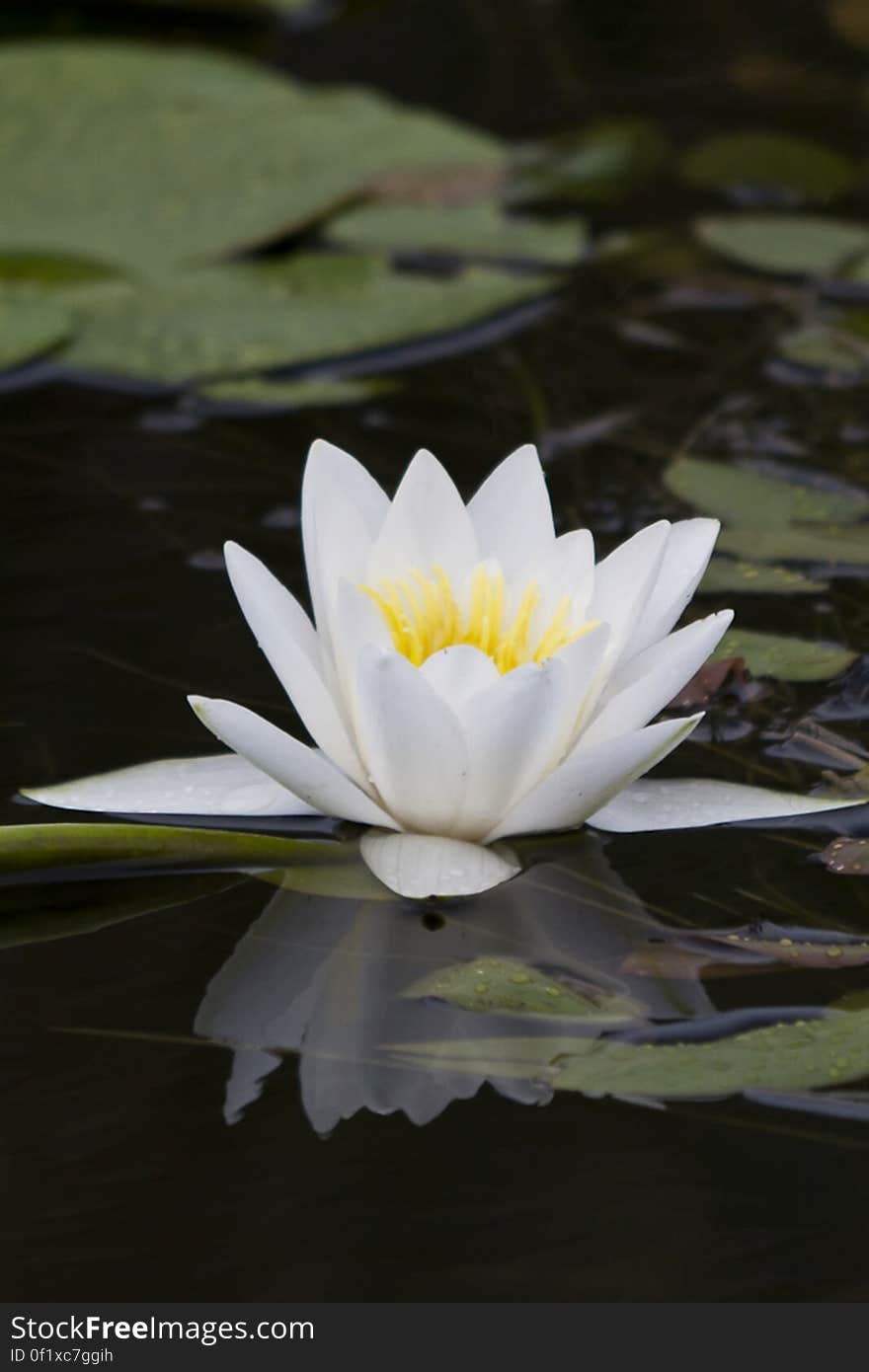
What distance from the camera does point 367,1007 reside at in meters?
1.52

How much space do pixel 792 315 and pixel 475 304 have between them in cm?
61

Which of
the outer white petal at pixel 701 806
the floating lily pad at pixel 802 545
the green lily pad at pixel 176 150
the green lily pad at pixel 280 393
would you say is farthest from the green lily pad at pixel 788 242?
the outer white petal at pixel 701 806

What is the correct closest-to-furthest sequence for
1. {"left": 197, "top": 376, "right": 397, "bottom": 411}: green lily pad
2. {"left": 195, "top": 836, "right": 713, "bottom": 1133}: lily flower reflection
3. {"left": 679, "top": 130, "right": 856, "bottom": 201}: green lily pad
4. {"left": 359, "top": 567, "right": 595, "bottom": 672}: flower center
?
Result: 1. {"left": 195, "top": 836, "right": 713, "bottom": 1133}: lily flower reflection
2. {"left": 359, "top": 567, "right": 595, "bottom": 672}: flower center
3. {"left": 197, "top": 376, "right": 397, "bottom": 411}: green lily pad
4. {"left": 679, "top": 130, "right": 856, "bottom": 201}: green lily pad

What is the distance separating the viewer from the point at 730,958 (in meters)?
1.56

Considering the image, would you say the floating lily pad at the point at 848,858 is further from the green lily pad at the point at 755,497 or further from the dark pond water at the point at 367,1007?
the green lily pad at the point at 755,497

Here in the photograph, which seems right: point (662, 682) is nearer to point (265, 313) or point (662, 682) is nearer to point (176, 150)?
point (265, 313)

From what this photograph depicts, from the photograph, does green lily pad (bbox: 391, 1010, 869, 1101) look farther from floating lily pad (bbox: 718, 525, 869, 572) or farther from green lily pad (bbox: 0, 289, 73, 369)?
green lily pad (bbox: 0, 289, 73, 369)

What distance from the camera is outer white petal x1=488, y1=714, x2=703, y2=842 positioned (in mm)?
1567

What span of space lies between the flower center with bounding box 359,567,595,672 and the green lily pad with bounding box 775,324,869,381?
54.6 inches

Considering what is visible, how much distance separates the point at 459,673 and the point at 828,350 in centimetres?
166

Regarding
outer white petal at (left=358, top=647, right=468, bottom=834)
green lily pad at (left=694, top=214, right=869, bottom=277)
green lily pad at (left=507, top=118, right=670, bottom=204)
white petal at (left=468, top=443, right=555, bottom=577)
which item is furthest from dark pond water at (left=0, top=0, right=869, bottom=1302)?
green lily pad at (left=507, top=118, right=670, bottom=204)

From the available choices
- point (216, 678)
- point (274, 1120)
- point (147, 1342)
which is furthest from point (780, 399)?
point (147, 1342)

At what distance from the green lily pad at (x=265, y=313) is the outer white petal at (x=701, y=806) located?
1437 mm

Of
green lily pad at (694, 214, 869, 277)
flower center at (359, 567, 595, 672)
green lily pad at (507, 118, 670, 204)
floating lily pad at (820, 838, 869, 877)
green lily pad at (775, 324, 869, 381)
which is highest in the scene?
flower center at (359, 567, 595, 672)
